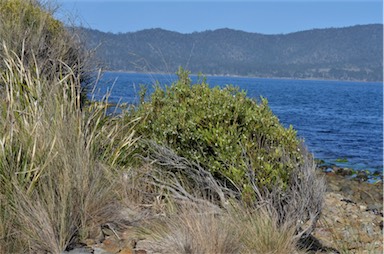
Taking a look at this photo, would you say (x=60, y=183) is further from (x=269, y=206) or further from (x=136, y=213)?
(x=269, y=206)

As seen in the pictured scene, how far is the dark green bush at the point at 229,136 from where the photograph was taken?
636cm

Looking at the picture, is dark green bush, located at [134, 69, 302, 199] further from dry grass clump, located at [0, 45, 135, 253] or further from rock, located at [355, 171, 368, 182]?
rock, located at [355, 171, 368, 182]

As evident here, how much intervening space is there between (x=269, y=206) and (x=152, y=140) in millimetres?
1608

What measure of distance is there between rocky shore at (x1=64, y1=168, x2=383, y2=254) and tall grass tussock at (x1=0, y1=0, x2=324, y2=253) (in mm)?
156

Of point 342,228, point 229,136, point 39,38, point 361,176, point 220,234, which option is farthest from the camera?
point 361,176

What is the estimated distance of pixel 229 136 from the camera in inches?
260

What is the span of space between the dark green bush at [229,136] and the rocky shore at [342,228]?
3.02 ft

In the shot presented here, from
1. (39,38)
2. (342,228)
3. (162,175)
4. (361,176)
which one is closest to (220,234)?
(162,175)

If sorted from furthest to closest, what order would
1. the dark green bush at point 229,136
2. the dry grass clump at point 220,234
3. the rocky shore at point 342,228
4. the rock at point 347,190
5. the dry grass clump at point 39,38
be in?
the rock at point 347,190 → the dry grass clump at point 39,38 → the dark green bush at point 229,136 → the rocky shore at point 342,228 → the dry grass clump at point 220,234

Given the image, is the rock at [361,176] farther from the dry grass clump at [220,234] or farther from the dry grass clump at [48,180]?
the dry grass clump at [48,180]

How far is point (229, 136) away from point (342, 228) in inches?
115

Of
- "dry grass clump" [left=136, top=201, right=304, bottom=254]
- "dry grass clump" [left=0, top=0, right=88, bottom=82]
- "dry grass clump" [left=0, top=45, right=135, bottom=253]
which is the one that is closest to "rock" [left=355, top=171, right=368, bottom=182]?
"dry grass clump" [left=0, top=0, right=88, bottom=82]

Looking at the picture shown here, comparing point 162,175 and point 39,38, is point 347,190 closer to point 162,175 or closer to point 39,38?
point 39,38

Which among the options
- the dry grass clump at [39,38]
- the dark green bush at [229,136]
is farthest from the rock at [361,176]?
the dark green bush at [229,136]
